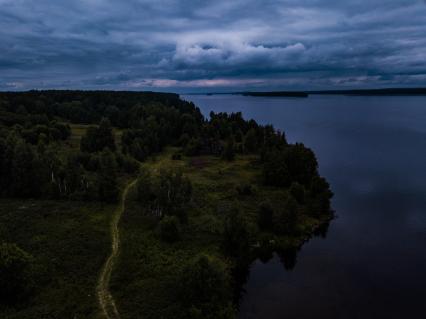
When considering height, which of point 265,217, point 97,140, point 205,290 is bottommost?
point 265,217

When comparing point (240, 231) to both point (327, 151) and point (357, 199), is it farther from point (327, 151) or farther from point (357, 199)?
point (327, 151)

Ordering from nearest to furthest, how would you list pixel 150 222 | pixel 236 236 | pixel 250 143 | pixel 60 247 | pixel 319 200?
pixel 60 247 < pixel 236 236 < pixel 150 222 < pixel 319 200 < pixel 250 143

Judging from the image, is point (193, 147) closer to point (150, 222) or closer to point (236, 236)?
point (150, 222)

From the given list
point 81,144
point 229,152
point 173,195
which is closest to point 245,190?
point 173,195

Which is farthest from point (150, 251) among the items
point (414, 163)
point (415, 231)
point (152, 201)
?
point (414, 163)

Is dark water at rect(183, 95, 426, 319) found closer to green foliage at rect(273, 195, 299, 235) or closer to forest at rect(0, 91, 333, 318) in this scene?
green foliage at rect(273, 195, 299, 235)
